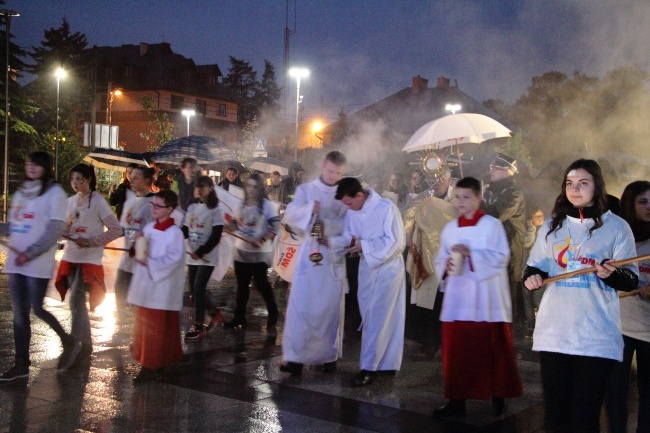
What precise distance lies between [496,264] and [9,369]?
13.8 feet

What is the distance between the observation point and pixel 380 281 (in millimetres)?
7012

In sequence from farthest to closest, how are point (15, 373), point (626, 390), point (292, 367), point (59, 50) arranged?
point (59, 50) → point (292, 367) → point (15, 373) → point (626, 390)

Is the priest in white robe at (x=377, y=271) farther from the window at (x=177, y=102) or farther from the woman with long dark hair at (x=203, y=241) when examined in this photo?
the window at (x=177, y=102)

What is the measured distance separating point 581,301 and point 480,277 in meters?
1.54

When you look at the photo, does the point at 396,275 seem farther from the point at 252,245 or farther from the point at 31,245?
the point at 31,245

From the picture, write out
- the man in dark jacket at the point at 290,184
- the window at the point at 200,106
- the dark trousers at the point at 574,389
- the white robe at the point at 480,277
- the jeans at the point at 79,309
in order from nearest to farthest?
the dark trousers at the point at 574,389 < the white robe at the point at 480,277 < the jeans at the point at 79,309 < the man in dark jacket at the point at 290,184 < the window at the point at 200,106

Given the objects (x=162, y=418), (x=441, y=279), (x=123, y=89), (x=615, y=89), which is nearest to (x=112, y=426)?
(x=162, y=418)

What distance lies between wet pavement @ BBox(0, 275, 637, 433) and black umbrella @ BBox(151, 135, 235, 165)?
670cm

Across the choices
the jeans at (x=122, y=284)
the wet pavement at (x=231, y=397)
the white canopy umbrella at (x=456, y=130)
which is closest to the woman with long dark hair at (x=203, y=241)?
the wet pavement at (x=231, y=397)

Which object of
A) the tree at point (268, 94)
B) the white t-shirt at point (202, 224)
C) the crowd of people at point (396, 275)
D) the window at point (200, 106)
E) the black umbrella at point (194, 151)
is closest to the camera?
the crowd of people at point (396, 275)

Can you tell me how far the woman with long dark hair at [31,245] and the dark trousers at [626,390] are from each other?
176 inches

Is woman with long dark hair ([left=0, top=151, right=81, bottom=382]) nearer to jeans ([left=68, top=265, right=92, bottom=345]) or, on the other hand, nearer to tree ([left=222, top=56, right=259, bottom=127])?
jeans ([left=68, top=265, right=92, bottom=345])

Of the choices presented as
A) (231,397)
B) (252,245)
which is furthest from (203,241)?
(231,397)

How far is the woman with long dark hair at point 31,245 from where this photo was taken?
646cm
